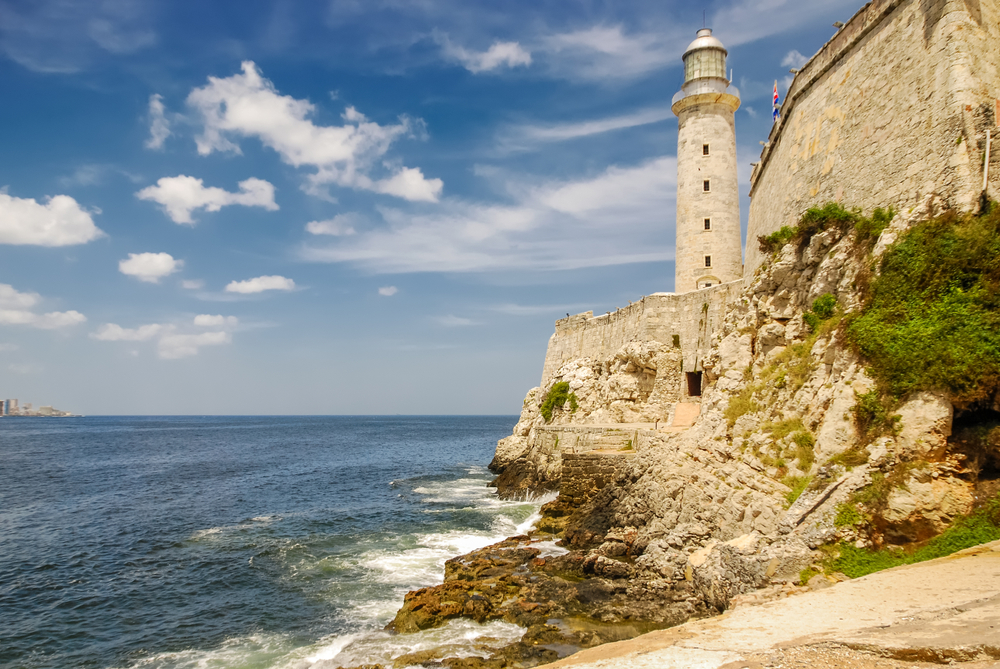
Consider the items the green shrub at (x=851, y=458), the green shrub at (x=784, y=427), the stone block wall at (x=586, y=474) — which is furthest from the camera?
the stone block wall at (x=586, y=474)

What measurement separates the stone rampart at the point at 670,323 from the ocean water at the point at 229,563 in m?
8.25

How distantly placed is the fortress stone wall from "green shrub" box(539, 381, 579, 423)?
13.3 meters

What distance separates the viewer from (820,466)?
32.2 ft

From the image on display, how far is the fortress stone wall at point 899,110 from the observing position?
10312 millimetres

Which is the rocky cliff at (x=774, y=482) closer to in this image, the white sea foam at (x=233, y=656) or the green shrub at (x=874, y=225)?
the green shrub at (x=874, y=225)

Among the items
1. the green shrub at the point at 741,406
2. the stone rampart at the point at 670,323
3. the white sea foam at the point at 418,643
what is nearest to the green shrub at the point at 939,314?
the green shrub at the point at 741,406

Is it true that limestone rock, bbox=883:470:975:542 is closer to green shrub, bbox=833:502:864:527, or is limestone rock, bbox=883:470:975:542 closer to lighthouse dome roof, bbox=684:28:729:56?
green shrub, bbox=833:502:864:527

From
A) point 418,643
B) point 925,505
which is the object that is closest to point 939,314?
point 925,505

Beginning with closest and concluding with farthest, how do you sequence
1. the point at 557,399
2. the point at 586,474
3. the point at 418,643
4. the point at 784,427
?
the point at 418,643, the point at 784,427, the point at 586,474, the point at 557,399

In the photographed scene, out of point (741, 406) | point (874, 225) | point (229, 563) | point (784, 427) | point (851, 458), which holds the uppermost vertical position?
point (874, 225)

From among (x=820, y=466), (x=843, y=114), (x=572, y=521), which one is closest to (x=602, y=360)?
(x=572, y=521)

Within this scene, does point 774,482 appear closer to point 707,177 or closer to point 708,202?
point 708,202

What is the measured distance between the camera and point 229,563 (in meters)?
16.4

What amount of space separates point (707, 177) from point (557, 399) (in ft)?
39.0
